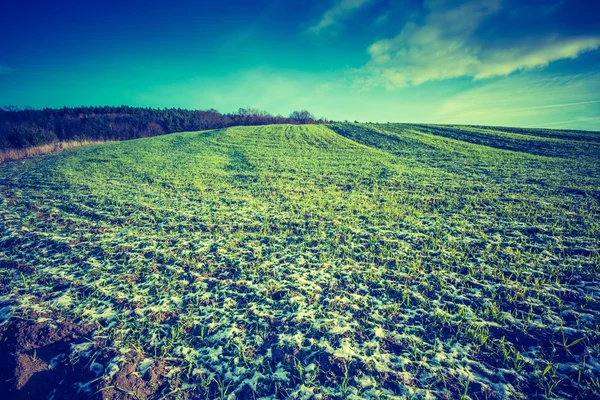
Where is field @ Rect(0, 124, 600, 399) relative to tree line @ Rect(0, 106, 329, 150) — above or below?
below

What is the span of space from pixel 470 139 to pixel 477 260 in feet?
103

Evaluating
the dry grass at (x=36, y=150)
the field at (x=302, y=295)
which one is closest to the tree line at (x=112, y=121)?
the dry grass at (x=36, y=150)

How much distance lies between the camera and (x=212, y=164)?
20766 mm

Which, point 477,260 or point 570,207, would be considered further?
point 570,207

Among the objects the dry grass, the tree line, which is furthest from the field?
the tree line

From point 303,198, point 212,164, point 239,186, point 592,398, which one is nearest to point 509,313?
point 592,398

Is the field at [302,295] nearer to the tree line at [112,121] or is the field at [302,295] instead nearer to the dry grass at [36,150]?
the dry grass at [36,150]

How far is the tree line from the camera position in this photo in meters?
47.4

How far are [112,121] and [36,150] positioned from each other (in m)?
38.5

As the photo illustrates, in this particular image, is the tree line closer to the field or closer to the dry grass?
the dry grass

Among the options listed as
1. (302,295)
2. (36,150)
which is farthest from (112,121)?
(302,295)

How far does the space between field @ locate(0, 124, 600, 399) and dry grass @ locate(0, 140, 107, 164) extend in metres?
17.9

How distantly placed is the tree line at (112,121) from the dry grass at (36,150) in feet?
4.61

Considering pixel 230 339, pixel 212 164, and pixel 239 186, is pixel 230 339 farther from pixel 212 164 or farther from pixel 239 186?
pixel 212 164
